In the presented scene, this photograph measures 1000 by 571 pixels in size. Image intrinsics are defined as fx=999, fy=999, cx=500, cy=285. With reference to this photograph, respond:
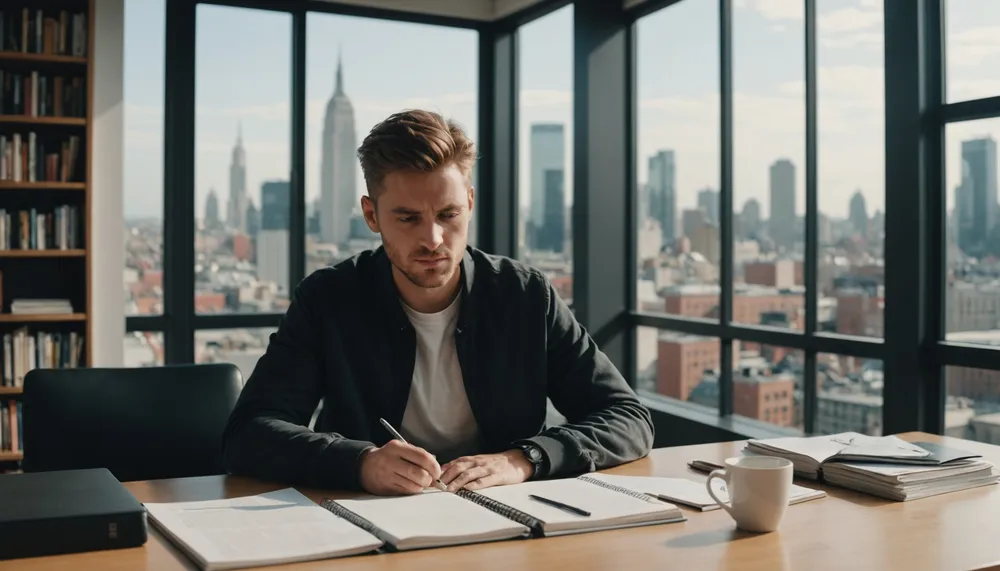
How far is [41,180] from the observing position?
427 centimetres

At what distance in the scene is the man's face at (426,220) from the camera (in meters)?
1.86

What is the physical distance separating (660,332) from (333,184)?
74.7 inches

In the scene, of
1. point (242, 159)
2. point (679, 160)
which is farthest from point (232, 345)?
point (679, 160)

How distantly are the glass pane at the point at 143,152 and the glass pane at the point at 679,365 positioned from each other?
7.83 ft

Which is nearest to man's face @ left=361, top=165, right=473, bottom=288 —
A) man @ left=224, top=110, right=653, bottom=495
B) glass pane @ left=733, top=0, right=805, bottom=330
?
man @ left=224, top=110, right=653, bottom=495

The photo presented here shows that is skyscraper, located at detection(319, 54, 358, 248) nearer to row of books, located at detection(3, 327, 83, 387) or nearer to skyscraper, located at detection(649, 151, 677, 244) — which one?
row of books, located at detection(3, 327, 83, 387)

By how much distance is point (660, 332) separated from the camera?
4758 millimetres

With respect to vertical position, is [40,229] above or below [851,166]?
below

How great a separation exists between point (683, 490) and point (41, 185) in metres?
3.47

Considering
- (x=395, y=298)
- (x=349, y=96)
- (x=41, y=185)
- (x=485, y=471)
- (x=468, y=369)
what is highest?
(x=349, y=96)

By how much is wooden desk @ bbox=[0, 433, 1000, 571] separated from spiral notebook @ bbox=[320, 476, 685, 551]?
0.07 ft

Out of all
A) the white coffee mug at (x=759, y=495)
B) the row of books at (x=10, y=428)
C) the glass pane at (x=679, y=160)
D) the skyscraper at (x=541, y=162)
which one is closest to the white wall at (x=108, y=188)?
the row of books at (x=10, y=428)

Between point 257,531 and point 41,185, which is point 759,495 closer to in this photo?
point 257,531

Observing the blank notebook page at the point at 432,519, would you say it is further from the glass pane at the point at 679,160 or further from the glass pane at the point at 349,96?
the glass pane at the point at 349,96
